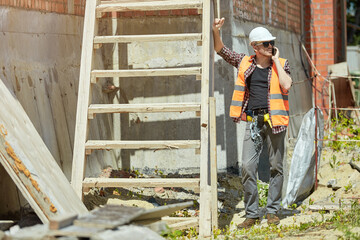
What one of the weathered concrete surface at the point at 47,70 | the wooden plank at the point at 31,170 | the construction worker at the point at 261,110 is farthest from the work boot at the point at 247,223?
the wooden plank at the point at 31,170

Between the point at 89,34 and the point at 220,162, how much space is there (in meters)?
2.46

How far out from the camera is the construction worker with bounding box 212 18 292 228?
23.0ft

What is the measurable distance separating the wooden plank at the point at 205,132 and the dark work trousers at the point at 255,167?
0.55 metres

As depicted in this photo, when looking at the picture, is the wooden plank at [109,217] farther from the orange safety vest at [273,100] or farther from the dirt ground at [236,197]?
the orange safety vest at [273,100]

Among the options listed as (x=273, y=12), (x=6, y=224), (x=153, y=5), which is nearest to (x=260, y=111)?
(x=153, y=5)

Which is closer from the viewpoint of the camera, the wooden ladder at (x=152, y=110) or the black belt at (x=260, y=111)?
the wooden ladder at (x=152, y=110)

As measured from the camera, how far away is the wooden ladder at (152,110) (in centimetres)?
652

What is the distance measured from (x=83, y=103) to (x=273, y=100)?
1.92 m

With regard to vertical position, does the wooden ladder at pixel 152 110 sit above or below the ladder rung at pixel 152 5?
below

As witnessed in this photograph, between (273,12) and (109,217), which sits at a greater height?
(273,12)

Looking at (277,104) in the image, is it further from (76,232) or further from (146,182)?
(76,232)

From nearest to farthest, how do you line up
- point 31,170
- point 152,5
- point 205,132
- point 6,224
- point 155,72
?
point 31,170 → point 6,224 → point 205,132 → point 155,72 → point 152,5

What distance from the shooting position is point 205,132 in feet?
21.8

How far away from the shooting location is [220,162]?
28.0 feet
